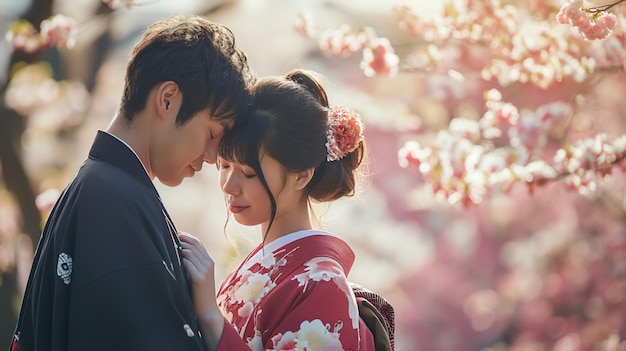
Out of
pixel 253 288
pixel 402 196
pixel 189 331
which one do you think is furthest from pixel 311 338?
pixel 402 196

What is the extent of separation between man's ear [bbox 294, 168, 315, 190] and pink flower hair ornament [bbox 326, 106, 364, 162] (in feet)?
0.31

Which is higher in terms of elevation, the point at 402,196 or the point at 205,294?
the point at 205,294

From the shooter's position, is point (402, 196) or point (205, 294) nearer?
point (205, 294)

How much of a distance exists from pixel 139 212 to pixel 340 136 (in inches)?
35.2

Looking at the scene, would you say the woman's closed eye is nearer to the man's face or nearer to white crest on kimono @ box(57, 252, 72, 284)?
the man's face

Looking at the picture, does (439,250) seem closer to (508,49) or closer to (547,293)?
(547,293)

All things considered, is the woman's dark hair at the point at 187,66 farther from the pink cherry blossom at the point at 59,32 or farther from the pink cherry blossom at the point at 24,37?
the pink cherry blossom at the point at 24,37

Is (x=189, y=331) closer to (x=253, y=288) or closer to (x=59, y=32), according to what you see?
(x=253, y=288)

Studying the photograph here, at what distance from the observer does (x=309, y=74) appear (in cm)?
324

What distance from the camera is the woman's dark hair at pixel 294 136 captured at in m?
2.98

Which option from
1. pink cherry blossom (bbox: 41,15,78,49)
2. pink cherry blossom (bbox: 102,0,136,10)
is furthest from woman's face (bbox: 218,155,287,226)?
pink cherry blossom (bbox: 41,15,78,49)

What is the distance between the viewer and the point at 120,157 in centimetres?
260

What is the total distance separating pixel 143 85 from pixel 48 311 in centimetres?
64

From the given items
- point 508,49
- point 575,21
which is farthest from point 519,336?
point 575,21
